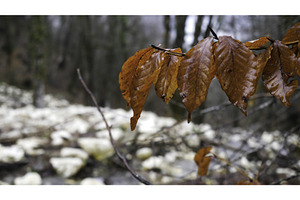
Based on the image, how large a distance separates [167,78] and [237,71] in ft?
0.25

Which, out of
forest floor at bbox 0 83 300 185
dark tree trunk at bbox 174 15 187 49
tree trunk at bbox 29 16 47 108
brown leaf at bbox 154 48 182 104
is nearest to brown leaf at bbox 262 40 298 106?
brown leaf at bbox 154 48 182 104

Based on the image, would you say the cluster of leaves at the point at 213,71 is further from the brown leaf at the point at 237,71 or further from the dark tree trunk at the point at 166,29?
the dark tree trunk at the point at 166,29

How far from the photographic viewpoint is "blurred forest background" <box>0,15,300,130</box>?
1134 millimetres

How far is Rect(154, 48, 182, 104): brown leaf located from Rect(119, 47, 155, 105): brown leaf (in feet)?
0.08

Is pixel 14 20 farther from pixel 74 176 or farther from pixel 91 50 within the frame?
pixel 74 176

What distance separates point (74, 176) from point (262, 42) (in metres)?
1.32

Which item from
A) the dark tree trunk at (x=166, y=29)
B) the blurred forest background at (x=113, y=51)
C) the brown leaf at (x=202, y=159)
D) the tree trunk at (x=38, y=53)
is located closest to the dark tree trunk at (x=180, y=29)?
the blurred forest background at (x=113, y=51)

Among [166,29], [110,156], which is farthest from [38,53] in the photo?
[110,156]

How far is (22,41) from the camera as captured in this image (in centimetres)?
489

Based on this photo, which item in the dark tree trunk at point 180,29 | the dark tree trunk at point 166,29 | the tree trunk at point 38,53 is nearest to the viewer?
the dark tree trunk at point 180,29

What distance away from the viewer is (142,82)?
222mm

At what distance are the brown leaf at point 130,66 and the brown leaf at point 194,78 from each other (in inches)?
2.2

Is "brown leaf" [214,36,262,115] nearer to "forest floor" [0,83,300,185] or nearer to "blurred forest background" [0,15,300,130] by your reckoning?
"blurred forest background" [0,15,300,130]

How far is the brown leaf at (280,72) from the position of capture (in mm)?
214
